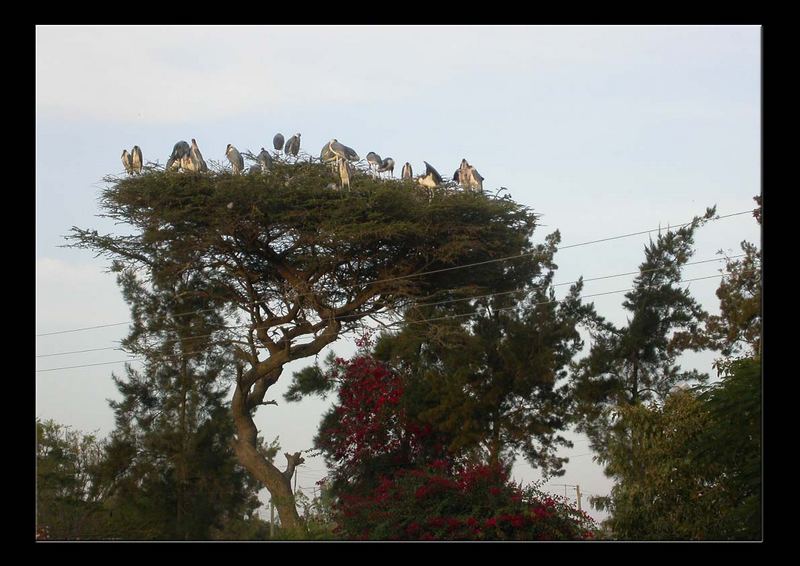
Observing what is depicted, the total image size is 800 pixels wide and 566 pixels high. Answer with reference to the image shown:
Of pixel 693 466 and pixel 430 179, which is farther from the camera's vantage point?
pixel 430 179

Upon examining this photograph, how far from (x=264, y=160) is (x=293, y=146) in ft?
3.69

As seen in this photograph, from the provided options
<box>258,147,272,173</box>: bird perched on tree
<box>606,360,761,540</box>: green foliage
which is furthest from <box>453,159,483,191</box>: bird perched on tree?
<box>606,360,761,540</box>: green foliage

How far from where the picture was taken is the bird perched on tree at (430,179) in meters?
21.6

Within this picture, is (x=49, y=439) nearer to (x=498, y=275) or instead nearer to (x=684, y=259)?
(x=498, y=275)

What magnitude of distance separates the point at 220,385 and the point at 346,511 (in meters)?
7.32

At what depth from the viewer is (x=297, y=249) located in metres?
22.4

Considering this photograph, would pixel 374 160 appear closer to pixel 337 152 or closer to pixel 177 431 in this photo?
pixel 337 152

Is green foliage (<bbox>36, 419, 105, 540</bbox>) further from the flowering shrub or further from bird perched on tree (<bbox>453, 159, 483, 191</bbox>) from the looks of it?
bird perched on tree (<bbox>453, 159, 483, 191</bbox>)

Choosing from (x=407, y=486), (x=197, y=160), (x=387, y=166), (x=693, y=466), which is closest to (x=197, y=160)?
(x=197, y=160)

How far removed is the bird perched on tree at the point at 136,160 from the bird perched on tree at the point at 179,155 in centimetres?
58

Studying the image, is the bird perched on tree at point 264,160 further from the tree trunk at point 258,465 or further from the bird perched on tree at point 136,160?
the tree trunk at point 258,465

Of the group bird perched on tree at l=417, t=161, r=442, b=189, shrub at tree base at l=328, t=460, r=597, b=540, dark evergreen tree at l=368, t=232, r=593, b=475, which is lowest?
shrub at tree base at l=328, t=460, r=597, b=540

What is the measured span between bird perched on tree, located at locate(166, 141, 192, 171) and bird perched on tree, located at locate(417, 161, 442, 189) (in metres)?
4.35

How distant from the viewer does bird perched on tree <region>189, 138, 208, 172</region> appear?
21.3 m
